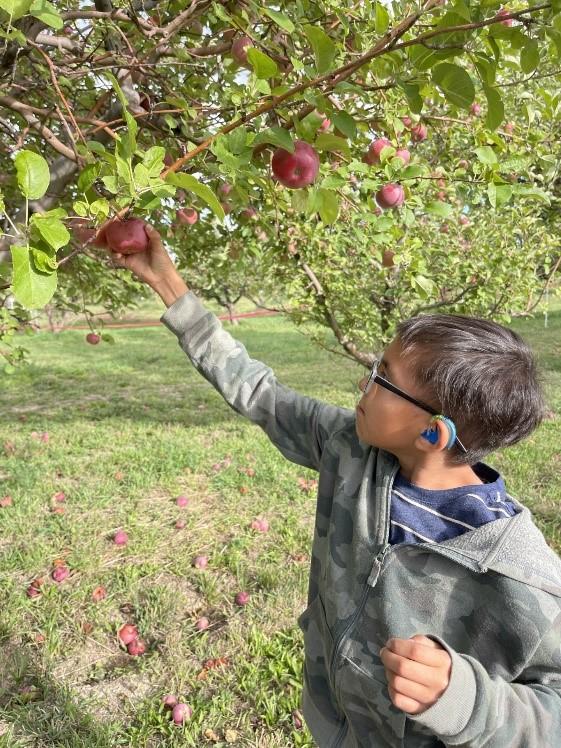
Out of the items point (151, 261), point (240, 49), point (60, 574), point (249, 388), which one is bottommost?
point (60, 574)

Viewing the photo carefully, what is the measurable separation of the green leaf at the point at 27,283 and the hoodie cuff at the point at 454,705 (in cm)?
74

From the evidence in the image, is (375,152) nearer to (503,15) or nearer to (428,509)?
(503,15)

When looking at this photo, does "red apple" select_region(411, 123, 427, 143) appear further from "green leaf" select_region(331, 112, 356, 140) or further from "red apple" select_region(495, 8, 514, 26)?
"green leaf" select_region(331, 112, 356, 140)

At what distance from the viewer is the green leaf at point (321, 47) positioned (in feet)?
2.87

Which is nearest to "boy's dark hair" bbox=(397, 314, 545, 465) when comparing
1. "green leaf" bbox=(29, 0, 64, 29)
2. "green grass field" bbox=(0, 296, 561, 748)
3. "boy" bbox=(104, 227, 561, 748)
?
"boy" bbox=(104, 227, 561, 748)

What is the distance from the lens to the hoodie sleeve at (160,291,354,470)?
4.36 feet

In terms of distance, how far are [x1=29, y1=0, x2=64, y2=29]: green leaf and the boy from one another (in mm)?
452

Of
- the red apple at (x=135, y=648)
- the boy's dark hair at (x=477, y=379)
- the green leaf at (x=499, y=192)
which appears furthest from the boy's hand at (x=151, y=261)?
the red apple at (x=135, y=648)

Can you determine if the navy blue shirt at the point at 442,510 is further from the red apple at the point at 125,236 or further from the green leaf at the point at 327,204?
the red apple at the point at 125,236

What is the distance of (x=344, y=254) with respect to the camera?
4.30 meters

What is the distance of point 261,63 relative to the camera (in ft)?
3.18

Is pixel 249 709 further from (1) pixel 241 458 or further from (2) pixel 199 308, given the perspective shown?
(1) pixel 241 458

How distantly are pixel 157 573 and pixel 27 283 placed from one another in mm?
2353

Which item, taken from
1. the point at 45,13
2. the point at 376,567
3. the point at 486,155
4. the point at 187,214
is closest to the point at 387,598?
the point at 376,567
